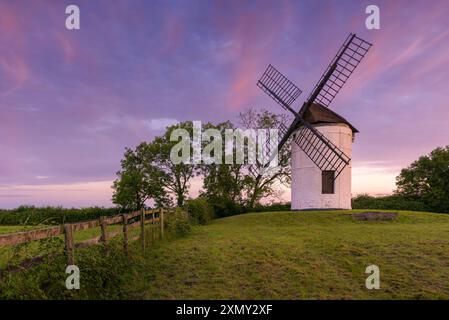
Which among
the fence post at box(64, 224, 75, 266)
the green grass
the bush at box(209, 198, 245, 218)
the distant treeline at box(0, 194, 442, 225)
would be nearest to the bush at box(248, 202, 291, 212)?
the distant treeline at box(0, 194, 442, 225)

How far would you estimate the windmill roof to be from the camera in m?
26.1

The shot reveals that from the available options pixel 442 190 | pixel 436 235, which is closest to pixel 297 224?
pixel 436 235

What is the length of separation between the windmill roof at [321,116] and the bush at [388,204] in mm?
12061

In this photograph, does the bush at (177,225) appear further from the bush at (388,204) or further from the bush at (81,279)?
the bush at (388,204)

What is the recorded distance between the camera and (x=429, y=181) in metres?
40.8

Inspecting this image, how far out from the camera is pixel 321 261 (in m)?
10.4

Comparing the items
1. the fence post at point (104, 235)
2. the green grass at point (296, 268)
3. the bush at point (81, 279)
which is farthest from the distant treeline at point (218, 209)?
the bush at point (81, 279)

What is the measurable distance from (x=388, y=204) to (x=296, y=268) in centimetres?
3092

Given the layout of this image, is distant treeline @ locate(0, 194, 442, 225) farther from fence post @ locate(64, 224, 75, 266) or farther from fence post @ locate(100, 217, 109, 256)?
fence post @ locate(64, 224, 75, 266)

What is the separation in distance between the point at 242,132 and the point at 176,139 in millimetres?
6980

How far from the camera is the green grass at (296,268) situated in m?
7.82

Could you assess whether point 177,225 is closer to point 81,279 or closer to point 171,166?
point 81,279

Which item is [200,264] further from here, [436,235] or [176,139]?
[176,139]
